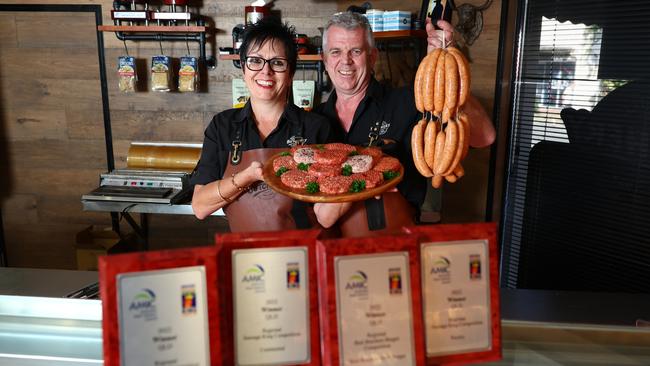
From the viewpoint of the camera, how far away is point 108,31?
137 inches

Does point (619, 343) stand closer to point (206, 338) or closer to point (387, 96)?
point (206, 338)

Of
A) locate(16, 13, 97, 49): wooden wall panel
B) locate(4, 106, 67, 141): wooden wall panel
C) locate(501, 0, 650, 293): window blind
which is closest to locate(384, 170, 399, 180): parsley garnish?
locate(501, 0, 650, 293): window blind

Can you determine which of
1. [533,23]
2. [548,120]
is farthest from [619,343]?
[533,23]

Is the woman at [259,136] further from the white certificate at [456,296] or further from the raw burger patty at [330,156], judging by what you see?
the white certificate at [456,296]

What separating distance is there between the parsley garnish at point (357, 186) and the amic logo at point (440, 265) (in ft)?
1.93

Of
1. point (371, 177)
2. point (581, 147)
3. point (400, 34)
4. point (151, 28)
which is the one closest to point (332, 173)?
point (371, 177)

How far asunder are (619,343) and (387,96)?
1.11 metres

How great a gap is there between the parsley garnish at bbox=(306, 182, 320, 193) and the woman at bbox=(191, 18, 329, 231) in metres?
0.35

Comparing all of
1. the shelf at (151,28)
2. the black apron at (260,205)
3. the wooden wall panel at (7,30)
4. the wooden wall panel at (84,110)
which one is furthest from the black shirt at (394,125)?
the wooden wall panel at (7,30)

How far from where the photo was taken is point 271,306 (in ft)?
2.51

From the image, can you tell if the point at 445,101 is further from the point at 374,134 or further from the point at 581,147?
the point at 581,147

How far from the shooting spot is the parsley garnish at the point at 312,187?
4.50 ft

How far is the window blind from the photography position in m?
2.83

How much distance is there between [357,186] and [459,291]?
621 mm
